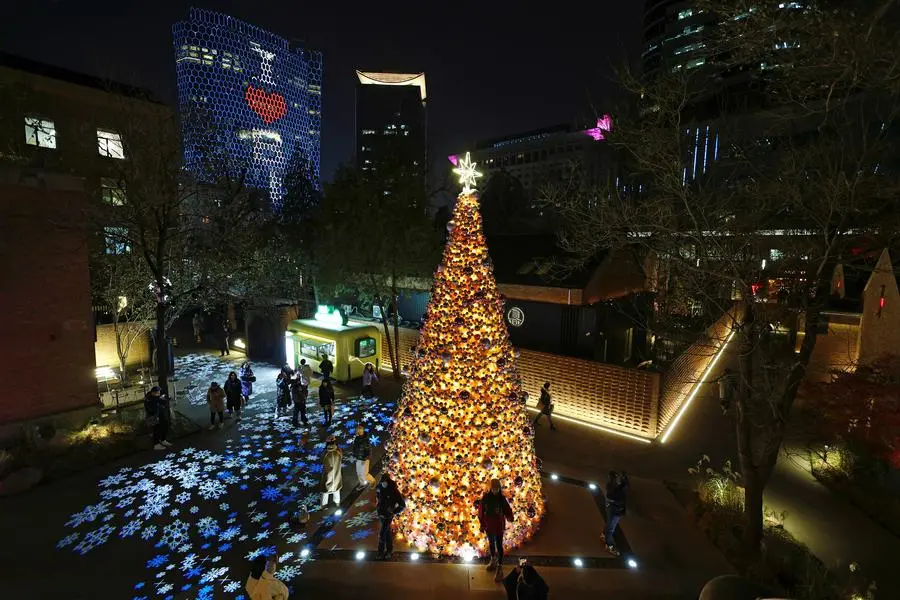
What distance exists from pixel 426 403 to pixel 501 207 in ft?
108

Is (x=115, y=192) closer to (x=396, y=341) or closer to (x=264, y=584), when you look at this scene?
(x=396, y=341)

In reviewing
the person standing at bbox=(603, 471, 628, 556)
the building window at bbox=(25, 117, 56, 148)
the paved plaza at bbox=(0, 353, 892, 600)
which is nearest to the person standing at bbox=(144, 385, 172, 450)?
the paved plaza at bbox=(0, 353, 892, 600)

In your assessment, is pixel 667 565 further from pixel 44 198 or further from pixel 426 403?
pixel 44 198

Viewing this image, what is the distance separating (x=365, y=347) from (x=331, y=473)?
8.83m

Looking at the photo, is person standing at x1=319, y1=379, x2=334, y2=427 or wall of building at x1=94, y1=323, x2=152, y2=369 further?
wall of building at x1=94, y1=323, x2=152, y2=369

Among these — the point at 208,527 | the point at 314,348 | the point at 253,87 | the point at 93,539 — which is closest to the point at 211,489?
the point at 208,527

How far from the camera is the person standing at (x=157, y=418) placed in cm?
1124

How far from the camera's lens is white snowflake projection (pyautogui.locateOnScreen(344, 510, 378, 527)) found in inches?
321

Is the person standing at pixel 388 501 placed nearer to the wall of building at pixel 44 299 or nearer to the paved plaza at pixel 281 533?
the paved plaza at pixel 281 533

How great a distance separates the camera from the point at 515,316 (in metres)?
17.0

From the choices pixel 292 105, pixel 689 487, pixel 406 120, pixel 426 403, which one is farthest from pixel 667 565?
pixel 406 120

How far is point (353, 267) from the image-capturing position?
16859 millimetres

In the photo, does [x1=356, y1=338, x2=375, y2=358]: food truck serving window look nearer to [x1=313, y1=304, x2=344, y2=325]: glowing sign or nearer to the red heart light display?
[x1=313, y1=304, x2=344, y2=325]: glowing sign

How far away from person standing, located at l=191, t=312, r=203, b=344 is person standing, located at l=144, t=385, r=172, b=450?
1186 cm
